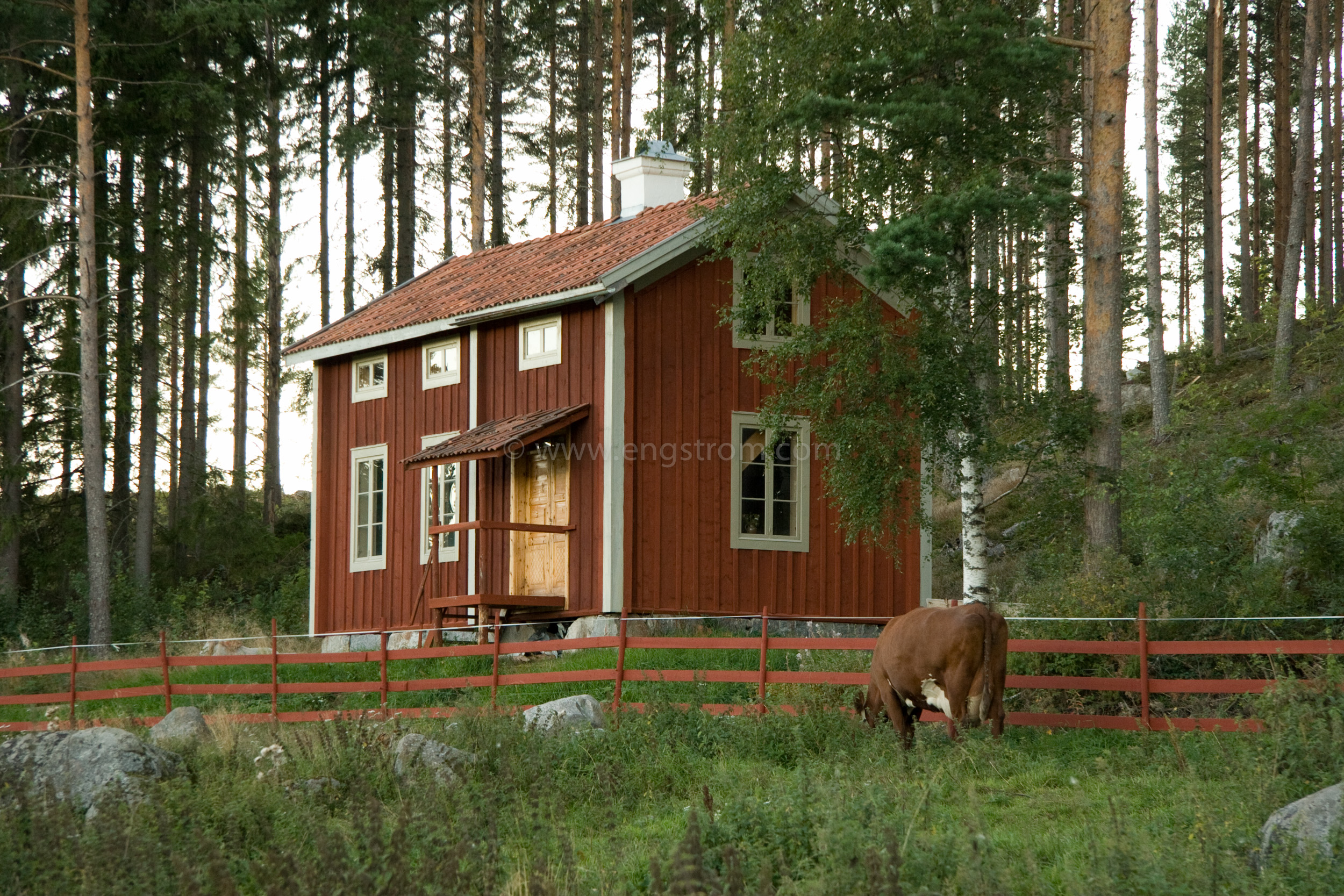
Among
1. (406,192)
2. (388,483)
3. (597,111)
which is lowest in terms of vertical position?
Result: (388,483)

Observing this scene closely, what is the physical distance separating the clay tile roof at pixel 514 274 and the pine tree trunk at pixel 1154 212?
10.7 m

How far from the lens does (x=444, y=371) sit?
2055 centimetres

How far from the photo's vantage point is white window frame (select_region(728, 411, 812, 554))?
60.9 feet

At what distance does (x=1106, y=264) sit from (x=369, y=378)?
11115mm

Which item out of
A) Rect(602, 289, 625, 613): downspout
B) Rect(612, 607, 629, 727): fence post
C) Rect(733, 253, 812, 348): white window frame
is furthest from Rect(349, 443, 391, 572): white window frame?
Rect(612, 607, 629, 727): fence post

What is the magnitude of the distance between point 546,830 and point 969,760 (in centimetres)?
366

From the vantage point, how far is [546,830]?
26.2 ft

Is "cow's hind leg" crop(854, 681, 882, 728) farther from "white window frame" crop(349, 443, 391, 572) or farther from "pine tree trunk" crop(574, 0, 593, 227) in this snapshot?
"pine tree trunk" crop(574, 0, 593, 227)

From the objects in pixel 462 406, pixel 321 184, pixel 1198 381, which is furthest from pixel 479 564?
pixel 321 184

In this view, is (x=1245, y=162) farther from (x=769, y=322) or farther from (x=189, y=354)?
(x=189, y=354)

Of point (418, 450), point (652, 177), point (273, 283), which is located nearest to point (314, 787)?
point (418, 450)

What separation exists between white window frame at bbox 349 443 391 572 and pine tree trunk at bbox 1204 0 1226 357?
735 inches

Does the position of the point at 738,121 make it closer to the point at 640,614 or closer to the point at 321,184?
the point at 640,614

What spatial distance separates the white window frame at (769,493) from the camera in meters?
18.6
